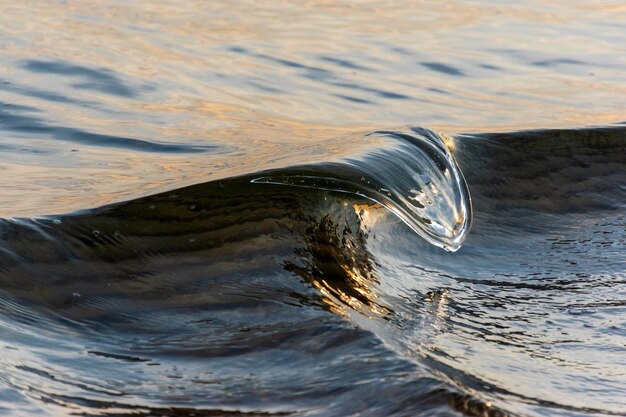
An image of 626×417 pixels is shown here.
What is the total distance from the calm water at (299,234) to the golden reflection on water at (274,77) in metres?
0.03

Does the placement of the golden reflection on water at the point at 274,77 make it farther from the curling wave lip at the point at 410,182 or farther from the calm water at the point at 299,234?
the curling wave lip at the point at 410,182

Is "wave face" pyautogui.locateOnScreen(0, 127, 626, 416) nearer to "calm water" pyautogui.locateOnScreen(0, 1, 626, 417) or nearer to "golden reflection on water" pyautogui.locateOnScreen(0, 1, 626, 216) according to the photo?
"calm water" pyautogui.locateOnScreen(0, 1, 626, 417)

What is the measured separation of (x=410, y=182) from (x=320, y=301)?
1.16 meters

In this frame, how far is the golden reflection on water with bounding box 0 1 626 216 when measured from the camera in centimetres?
446

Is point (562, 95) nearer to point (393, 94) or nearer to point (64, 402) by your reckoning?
point (393, 94)

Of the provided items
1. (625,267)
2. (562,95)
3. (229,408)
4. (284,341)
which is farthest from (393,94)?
(229,408)

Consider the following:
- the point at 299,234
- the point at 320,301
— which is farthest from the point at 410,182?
the point at 320,301

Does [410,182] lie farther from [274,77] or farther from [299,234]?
[274,77]

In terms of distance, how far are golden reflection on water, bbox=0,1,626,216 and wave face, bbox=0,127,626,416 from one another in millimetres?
351

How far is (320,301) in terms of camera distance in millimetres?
2939

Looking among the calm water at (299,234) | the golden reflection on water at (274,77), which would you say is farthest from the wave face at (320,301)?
the golden reflection on water at (274,77)

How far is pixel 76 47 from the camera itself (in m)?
6.84

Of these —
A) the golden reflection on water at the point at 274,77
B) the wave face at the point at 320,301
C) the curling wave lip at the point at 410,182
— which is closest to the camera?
the wave face at the point at 320,301

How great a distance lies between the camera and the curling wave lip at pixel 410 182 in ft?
12.1
